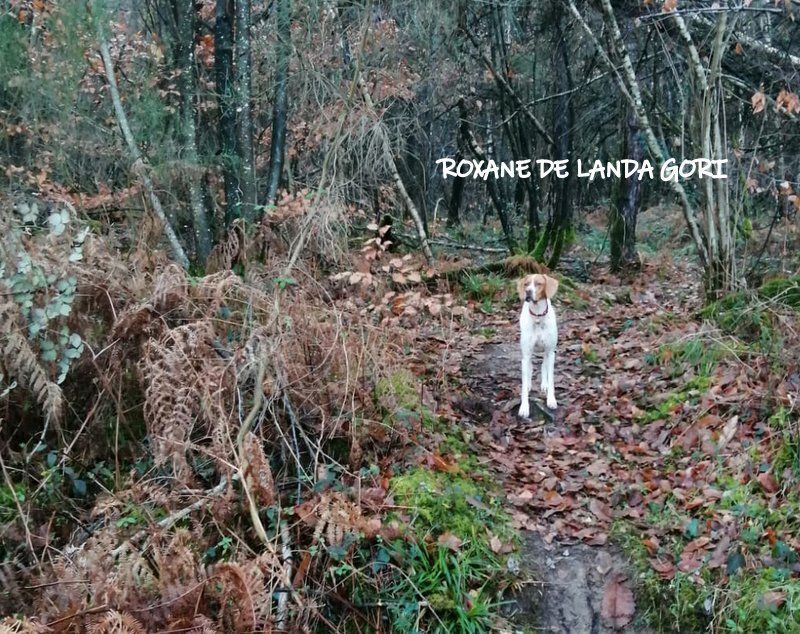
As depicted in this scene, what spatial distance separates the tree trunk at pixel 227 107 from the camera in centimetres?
818

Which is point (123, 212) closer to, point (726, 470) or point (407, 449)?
point (407, 449)

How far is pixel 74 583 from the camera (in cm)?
376

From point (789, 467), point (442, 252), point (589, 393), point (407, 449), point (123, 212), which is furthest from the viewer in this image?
point (442, 252)

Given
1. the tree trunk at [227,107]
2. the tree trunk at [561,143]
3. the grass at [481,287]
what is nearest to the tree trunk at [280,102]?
the tree trunk at [227,107]

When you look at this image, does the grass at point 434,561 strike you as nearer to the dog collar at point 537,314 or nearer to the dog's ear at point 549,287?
the dog collar at point 537,314

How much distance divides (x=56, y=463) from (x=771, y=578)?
456 cm

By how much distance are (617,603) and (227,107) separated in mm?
6750

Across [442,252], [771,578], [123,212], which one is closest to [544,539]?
[771,578]

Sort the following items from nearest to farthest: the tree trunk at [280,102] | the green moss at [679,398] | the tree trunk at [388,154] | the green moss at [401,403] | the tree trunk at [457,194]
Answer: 1. the green moss at [401,403]
2. the green moss at [679,398]
3. the tree trunk at [388,154]
4. the tree trunk at [280,102]
5. the tree trunk at [457,194]

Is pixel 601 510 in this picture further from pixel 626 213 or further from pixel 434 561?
pixel 626 213

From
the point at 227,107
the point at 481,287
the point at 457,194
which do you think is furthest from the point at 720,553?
the point at 457,194

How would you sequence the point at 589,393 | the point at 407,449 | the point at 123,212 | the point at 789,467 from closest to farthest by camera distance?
the point at 789,467 → the point at 407,449 → the point at 589,393 → the point at 123,212

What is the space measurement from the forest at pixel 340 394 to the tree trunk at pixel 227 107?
0.11 ft

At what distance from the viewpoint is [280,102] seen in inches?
365
